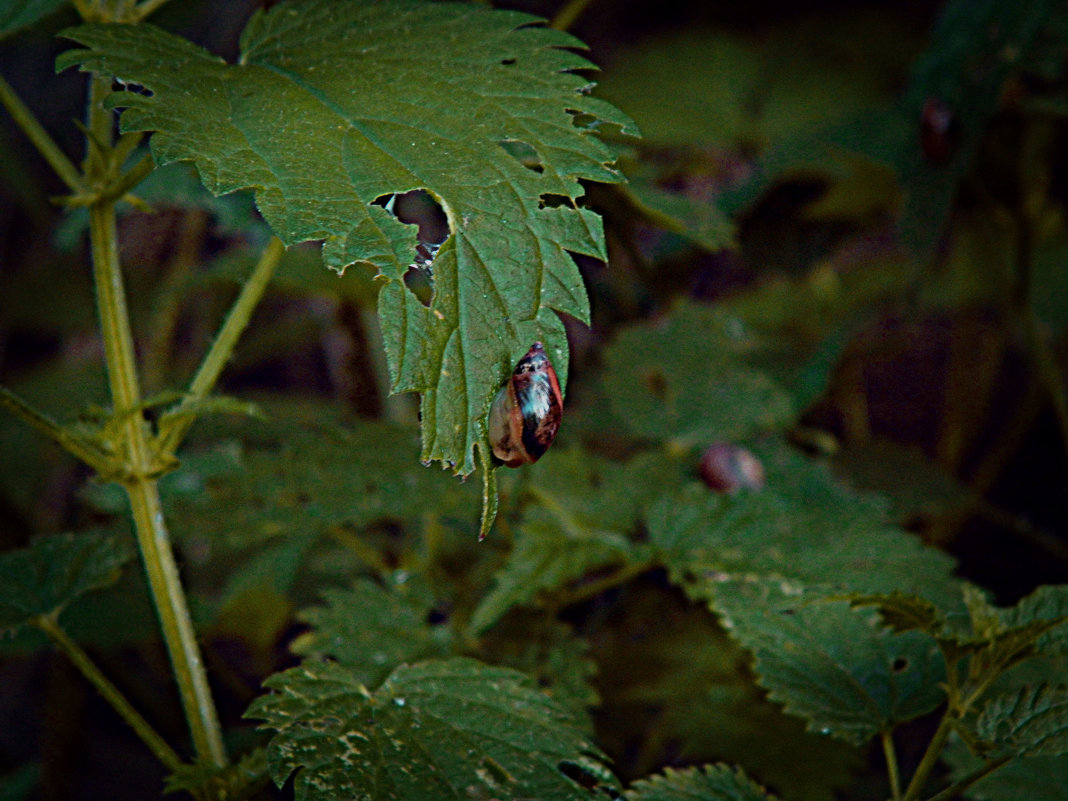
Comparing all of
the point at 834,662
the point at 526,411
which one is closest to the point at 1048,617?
the point at 834,662

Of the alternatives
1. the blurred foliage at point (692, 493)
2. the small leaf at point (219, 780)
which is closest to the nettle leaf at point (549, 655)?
the blurred foliage at point (692, 493)

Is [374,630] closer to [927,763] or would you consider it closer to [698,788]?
[698,788]

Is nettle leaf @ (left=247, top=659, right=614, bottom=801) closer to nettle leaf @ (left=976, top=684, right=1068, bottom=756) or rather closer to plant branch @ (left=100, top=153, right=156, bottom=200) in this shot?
nettle leaf @ (left=976, top=684, right=1068, bottom=756)

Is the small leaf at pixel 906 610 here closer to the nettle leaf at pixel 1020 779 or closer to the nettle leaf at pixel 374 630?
the nettle leaf at pixel 1020 779

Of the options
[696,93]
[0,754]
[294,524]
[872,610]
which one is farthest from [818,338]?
[0,754]

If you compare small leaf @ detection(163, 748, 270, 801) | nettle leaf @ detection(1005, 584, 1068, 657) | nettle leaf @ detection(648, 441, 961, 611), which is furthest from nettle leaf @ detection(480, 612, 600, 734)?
nettle leaf @ detection(1005, 584, 1068, 657)
